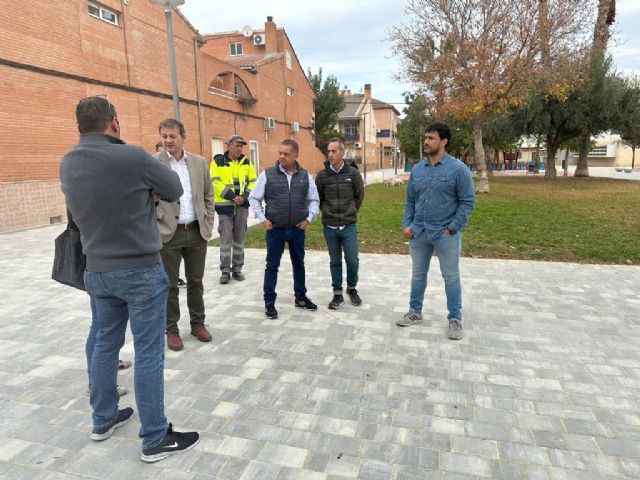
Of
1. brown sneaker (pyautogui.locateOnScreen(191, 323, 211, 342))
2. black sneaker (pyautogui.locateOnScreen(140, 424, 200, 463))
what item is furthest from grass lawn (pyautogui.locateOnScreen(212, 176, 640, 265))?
black sneaker (pyautogui.locateOnScreen(140, 424, 200, 463))

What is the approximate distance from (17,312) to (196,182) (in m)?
2.88

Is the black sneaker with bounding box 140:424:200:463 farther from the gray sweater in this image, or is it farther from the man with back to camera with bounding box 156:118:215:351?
the man with back to camera with bounding box 156:118:215:351

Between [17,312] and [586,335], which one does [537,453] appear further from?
[17,312]

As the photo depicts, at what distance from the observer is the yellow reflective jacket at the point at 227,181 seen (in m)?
6.26

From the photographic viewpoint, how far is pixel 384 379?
11.2ft

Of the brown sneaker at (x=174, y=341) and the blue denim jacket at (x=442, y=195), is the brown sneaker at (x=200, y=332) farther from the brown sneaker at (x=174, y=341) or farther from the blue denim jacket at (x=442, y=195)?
the blue denim jacket at (x=442, y=195)

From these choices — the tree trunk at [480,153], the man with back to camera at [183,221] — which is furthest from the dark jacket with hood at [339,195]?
the tree trunk at [480,153]

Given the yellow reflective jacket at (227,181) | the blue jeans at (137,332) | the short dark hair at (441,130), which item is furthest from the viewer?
the yellow reflective jacket at (227,181)

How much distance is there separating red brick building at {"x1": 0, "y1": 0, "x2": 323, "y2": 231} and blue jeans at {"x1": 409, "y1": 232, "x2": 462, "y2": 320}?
1021cm

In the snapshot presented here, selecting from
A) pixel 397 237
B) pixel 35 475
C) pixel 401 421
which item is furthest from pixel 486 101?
pixel 35 475

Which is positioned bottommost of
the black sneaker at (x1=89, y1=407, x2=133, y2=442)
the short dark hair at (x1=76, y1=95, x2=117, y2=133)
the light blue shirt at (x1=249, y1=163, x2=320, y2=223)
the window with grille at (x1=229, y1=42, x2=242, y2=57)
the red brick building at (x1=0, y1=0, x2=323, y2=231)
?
the black sneaker at (x1=89, y1=407, x2=133, y2=442)

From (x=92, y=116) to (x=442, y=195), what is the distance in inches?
119

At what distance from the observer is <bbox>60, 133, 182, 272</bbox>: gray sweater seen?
7.22 ft

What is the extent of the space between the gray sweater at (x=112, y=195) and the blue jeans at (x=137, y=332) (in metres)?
0.09
